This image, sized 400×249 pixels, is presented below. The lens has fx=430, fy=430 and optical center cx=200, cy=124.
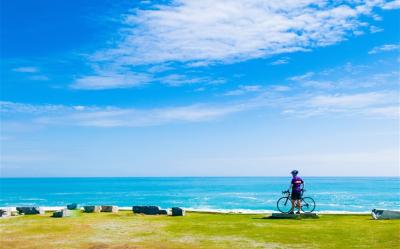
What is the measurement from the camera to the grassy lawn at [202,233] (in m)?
15.7

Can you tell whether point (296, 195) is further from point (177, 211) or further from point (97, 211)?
point (97, 211)

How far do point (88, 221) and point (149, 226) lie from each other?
4.24 m

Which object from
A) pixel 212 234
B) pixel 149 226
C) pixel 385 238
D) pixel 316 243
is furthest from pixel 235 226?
pixel 385 238

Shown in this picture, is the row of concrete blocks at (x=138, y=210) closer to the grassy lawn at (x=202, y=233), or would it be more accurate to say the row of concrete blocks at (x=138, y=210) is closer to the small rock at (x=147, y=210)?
the small rock at (x=147, y=210)

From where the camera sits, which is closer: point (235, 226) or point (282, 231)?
point (282, 231)

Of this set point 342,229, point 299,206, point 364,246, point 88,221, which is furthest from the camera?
point 299,206

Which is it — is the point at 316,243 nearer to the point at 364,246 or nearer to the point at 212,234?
the point at 364,246

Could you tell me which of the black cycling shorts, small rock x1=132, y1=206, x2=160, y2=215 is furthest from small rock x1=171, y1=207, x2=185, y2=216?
the black cycling shorts

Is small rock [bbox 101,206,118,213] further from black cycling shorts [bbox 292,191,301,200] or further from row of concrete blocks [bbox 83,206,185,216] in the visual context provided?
black cycling shorts [bbox 292,191,301,200]

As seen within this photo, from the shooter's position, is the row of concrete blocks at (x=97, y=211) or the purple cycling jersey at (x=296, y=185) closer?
the purple cycling jersey at (x=296, y=185)

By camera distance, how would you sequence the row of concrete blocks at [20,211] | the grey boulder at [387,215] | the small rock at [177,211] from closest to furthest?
the grey boulder at [387,215] < the small rock at [177,211] < the row of concrete blocks at [20,211]

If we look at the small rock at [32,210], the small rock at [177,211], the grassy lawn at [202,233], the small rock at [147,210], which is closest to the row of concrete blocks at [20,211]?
the small rock at [32,210]

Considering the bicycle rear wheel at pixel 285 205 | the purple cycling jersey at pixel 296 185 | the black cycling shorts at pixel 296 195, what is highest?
the purple cycling jersey at pixel 296 185

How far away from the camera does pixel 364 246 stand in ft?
48.2
